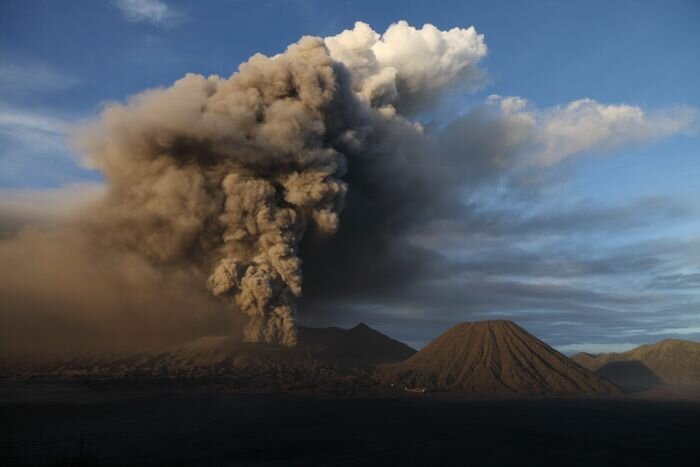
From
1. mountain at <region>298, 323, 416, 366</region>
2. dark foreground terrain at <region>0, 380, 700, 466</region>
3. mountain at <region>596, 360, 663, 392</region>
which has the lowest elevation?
dark foreground terrain at <region>0, 380, 700, 466</region>

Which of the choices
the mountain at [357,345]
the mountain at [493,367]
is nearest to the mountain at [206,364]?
the mountain at [493,367]

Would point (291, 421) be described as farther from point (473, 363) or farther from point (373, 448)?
point (473, 363)

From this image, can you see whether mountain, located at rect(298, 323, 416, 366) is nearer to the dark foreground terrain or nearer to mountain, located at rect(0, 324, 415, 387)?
mountain, located at rect(0, 324, 415, 387)

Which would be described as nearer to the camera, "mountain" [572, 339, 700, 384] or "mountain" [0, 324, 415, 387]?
"mountain" [0, 324, 415, 387]

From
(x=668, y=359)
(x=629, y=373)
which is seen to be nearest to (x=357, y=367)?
(x=629, y=373)

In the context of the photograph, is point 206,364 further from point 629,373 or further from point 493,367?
point 629,373

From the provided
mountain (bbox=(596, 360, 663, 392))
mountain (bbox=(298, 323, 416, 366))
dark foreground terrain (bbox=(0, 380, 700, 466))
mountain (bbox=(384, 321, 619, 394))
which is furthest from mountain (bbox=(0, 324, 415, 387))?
mountain (bbox=(596, 360, 663, 392))

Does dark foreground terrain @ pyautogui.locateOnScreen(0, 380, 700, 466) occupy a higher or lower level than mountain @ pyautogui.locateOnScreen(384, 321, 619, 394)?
lower
